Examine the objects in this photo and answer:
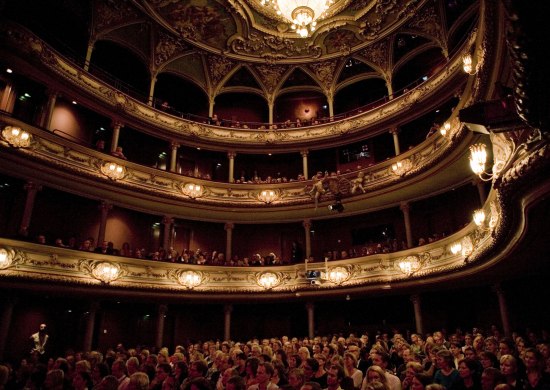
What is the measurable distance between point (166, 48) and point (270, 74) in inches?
210

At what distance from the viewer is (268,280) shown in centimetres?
1594

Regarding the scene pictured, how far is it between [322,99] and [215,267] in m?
11.3

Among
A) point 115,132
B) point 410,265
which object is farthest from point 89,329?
point 410,265

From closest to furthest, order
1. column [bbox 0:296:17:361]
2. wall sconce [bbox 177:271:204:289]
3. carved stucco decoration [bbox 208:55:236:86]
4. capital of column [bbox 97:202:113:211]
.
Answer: column [bbox 0:296:17:361] < capital of column [bbox 97:202:113:211] < wall sconce [bbox 177:271:204:289] < carved stucco decoration [bbox 208:55:236:86]

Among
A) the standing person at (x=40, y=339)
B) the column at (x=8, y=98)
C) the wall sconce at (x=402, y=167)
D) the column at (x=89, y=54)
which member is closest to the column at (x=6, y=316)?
the standing person at (x=40, y=339)

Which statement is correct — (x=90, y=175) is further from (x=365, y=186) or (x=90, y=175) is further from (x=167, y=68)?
(x=365, y=186)

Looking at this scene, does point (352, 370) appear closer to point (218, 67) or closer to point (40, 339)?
point (40, 339)

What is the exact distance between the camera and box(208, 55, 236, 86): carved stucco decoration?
1961cm

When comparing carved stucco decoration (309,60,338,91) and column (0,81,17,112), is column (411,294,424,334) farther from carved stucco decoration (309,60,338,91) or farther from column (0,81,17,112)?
column (0,81,17,112)

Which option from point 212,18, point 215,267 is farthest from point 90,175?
point 212,18

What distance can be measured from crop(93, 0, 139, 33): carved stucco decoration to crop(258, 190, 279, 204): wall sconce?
9272 mm

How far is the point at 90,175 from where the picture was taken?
13617mm

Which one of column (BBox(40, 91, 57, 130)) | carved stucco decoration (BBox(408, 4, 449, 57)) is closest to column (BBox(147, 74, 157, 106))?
column (BBox(40, 91, 57, 130))

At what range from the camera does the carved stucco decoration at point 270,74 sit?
2020cm
